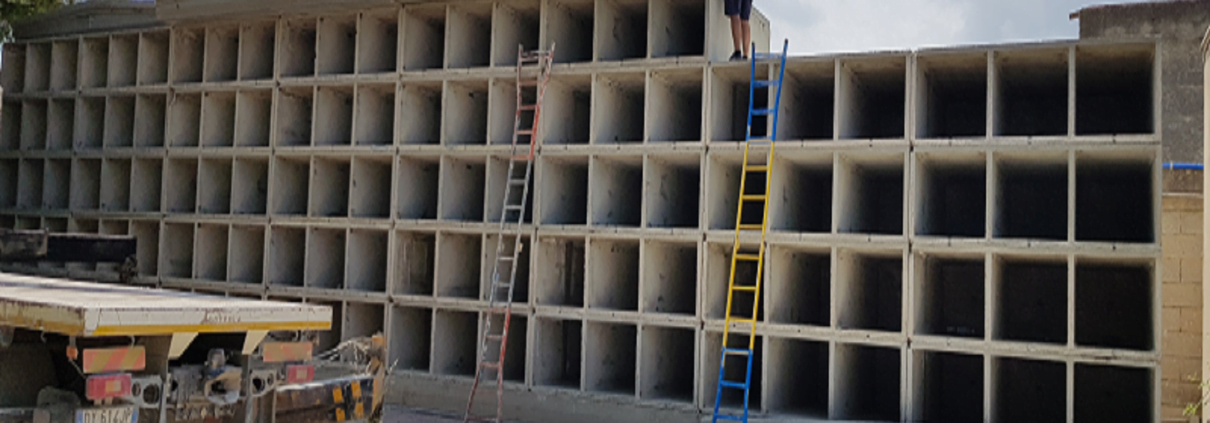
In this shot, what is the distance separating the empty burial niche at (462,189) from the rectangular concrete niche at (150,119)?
4.32 meters

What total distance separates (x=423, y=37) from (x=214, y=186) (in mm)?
3421

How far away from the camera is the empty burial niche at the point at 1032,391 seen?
1062 centimetres

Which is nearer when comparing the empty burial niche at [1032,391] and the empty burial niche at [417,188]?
the empty burial niche at [1032,391]

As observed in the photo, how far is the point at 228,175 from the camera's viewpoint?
13328 millimetres

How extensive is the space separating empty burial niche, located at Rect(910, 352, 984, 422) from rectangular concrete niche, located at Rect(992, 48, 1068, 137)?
8.05 ft

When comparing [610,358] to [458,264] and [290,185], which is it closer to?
[458,264]

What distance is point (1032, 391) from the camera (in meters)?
10.7

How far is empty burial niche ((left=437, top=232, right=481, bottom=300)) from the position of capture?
11.4m

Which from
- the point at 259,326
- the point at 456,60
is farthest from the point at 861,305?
the point at 259,326

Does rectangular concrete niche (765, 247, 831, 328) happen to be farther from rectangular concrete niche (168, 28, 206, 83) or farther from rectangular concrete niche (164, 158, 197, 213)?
rectangular concrete niche (168, 28, 206, 83)

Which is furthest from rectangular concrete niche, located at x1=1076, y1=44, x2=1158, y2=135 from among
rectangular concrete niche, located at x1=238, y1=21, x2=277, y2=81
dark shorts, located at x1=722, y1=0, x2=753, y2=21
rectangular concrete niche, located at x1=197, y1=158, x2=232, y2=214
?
rectangular concrete niche, located at x1=197, y1=158, x2=232, y2=214

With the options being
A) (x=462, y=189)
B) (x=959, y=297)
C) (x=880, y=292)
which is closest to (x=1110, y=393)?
(x=959, y=297)

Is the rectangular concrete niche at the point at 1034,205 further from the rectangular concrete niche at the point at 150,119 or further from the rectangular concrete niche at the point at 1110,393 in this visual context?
the rectangular concrete niche at the point at 150,119

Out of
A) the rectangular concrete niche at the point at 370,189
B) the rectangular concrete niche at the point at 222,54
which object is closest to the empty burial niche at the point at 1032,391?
the rectangular concrete niche at the point at 370,189
